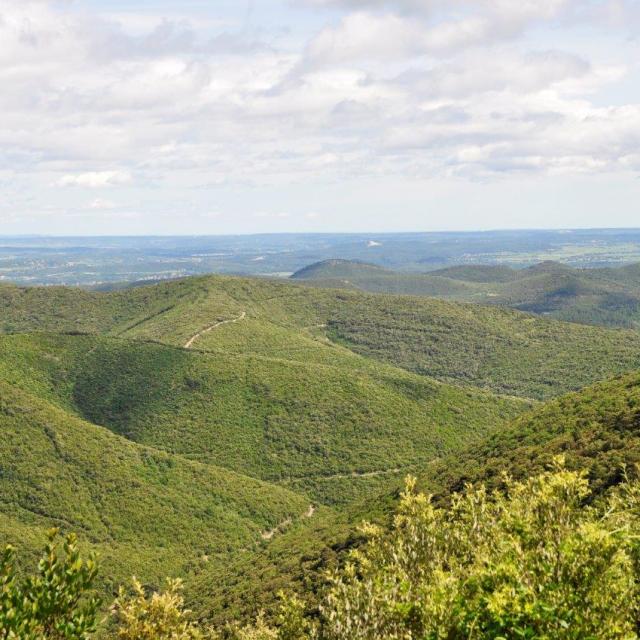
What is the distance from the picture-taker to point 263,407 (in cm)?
13675

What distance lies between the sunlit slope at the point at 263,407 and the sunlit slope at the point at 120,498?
1196 centimetres

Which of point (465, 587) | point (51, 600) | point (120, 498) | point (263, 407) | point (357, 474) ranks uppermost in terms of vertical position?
point (51, 600)

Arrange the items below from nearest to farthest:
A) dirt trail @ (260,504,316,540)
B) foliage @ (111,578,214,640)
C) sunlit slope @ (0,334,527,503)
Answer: foliage @ (111,578,214,640), dirt trail @ (260,504,316,540), sunlit slope @ (0,334,527,503)

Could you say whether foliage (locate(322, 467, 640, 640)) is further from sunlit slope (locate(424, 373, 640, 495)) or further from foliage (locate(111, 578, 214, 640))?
sunlit slope (locate(424, 373, 640, 495))

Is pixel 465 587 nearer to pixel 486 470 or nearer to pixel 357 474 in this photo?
pixel 486 470

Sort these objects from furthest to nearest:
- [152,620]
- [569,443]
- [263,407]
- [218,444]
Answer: [263,407], [218,444], [569,443], [152,620]

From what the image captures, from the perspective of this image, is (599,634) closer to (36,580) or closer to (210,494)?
(36,580)

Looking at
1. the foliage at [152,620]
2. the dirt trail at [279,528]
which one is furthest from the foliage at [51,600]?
the dirt trail at [279,528]

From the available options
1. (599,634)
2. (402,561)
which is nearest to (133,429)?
(402,561)

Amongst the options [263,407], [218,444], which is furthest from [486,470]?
[263,407]

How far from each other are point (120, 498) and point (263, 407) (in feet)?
136

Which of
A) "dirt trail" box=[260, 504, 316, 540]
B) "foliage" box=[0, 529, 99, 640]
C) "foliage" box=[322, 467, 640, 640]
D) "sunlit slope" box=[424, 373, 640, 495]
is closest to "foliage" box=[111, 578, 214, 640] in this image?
"foliage" box=[0, 529, 99, 640]

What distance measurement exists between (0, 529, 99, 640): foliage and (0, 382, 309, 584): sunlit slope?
2727 inches

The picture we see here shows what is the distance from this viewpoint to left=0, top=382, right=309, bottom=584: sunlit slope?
91188 mm
